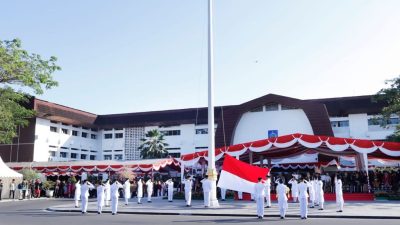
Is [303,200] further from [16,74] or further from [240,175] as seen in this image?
[16,74]

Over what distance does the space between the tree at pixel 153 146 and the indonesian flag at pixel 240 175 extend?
116 feet

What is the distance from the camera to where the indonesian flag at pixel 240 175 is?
1823 cm

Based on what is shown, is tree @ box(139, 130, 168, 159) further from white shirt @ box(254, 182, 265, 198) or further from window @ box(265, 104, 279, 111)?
white shirt @ box(254, 182, 265, 198)

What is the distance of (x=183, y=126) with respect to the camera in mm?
56750

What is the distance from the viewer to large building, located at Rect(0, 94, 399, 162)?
46.5 meters

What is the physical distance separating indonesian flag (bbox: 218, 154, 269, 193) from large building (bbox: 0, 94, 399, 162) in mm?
21954

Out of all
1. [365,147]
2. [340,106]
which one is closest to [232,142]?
[340,106]

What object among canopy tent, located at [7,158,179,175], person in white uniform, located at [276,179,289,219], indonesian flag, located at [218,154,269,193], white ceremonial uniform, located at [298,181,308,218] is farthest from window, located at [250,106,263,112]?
white ceremonial uniform, located at [298,181,308,218]

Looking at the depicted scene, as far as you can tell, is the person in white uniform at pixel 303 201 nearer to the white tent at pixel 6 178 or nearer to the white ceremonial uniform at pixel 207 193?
the white ceremonial uniform at pixel 207 193

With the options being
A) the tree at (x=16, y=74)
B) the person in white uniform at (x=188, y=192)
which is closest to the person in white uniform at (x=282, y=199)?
the person in white uniform at (x=188, y=192)

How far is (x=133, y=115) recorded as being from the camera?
59.0m

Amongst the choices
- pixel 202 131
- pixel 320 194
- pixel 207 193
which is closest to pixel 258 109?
pixel 202 131

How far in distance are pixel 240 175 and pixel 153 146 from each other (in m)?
36.2

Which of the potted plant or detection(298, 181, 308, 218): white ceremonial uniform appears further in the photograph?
the potted plant
